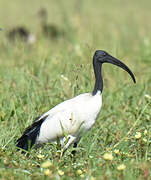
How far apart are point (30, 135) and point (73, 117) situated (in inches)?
16.4

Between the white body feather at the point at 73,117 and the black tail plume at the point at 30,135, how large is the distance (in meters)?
0.03

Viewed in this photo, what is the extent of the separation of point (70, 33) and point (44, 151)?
3.75 metres

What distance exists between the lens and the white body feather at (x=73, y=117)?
3.34 metres

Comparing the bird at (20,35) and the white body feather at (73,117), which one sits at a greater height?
the bird at (20,35)

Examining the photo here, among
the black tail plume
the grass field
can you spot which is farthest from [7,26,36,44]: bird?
the black tail plume

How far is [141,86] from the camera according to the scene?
4.83 meters

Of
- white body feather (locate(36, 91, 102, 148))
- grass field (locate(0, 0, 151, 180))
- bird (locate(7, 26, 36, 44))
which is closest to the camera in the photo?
grass field (locate(0, 0, 151, 180))

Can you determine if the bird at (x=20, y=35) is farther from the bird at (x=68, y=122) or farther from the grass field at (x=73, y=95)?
the bird at (x=68, y=122)

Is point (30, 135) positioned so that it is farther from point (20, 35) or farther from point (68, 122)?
point (20, 35)

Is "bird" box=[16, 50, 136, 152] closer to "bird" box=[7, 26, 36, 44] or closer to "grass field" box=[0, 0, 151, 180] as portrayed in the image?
"grass field" box=[0, 0, 151, 180]

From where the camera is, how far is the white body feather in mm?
3344

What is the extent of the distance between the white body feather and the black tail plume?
3 cm

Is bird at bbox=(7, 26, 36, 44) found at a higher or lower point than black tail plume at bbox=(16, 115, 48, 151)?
higher

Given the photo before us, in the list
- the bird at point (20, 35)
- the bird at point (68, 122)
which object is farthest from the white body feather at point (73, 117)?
the bird at point (20, 35)
